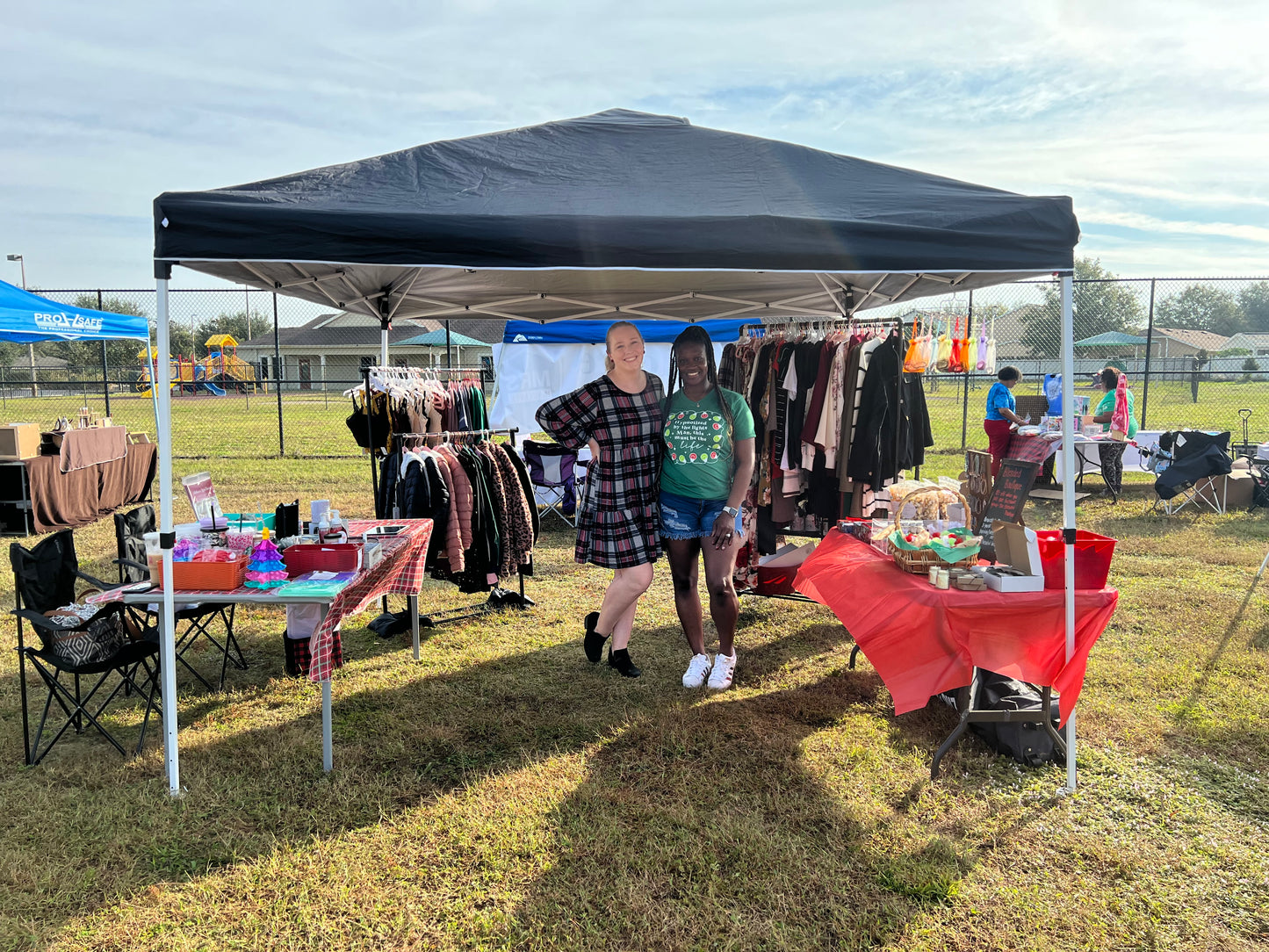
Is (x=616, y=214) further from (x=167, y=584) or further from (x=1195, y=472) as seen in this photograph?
(x=1195, y=472)

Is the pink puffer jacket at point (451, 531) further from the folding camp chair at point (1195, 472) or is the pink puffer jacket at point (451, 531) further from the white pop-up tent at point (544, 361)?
the folding camp chair at point (1195, 472)

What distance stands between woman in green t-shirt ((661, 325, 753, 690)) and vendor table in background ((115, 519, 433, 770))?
4.01ft

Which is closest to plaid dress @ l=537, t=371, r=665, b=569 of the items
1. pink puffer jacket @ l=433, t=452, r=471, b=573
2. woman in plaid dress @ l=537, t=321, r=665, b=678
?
woman in plaid dress @ l=537, t=321, r=665, b=678

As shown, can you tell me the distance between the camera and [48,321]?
7.44 m

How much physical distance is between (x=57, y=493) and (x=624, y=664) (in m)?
6.39

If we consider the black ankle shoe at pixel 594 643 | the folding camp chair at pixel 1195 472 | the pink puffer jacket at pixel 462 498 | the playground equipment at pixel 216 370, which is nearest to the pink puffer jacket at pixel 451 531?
the pink puffer jacket at pixel 462 498

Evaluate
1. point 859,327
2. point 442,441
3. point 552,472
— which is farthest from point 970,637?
point 552,472

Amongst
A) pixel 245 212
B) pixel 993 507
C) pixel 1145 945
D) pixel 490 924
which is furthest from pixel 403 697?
pixel 993 507

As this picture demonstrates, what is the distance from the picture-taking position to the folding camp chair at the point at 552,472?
734 cm

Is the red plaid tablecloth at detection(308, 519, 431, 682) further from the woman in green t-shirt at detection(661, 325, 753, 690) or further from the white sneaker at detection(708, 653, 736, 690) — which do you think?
the white sneaker at detection(708, 653, 736, 690)

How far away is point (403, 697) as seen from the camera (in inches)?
151

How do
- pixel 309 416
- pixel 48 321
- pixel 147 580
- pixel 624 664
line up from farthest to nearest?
pixel 309 416 < pixel 48 321 < pixel 624 664 < pixel 147 580

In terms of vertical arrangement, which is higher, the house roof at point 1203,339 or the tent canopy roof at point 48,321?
the house roof at point 1203,339

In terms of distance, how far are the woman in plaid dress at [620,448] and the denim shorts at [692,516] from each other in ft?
0.39
